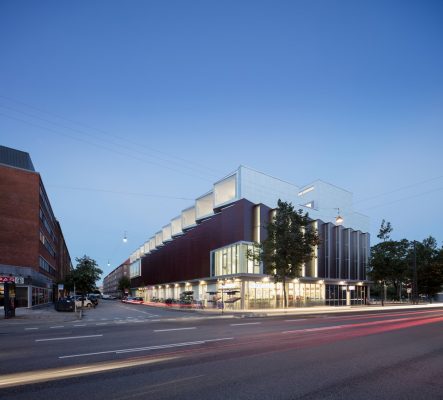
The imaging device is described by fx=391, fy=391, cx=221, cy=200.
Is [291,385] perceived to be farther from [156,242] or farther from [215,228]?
[156,242]

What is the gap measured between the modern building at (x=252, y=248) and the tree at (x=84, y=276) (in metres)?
13.9

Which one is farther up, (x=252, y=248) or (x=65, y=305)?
(x=252, y=248)

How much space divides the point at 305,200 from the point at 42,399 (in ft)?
201

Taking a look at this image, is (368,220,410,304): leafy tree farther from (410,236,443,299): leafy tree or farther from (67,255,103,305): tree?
(67,255,103,305): tree

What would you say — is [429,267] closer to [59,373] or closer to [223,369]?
[223,369]

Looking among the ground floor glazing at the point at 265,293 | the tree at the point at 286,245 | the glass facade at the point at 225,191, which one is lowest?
the ground floor glazing at the point at 265,293

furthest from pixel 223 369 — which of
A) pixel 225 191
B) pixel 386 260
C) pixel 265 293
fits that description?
pixel 386 260

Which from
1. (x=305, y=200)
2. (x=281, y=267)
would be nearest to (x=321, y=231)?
(x=305, y=200)

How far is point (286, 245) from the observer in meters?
42.2

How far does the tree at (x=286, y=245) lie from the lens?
42.1 m

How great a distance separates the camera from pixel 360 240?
7075cm

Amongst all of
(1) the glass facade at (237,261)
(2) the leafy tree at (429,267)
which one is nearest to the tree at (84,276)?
(1) the glass facade at (237,261)

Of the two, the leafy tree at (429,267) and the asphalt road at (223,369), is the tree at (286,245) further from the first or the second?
the leafy tree at (429,267)

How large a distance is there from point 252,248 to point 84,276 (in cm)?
2314
